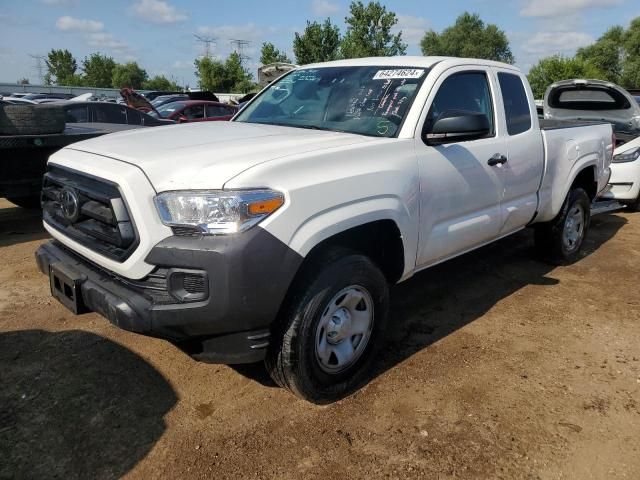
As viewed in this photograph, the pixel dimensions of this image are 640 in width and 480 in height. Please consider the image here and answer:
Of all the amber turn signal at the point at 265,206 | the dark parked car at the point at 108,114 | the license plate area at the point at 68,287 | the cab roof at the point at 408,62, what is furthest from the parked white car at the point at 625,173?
the dark parked car at the point at 108,114

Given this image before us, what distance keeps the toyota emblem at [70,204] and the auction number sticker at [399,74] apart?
205cm

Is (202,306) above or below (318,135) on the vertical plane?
below

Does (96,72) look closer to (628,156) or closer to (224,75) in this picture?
(224,75)

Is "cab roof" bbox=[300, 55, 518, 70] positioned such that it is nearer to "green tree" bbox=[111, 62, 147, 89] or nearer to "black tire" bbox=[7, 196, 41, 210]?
"black tire" bbox=[7, 196, 41, 210]

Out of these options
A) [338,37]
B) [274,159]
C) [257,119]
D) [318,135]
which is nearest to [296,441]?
[274,159]

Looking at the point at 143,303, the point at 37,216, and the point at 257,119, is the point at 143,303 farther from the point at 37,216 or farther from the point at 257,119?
the point at 37,216

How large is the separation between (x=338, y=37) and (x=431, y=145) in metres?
41.3

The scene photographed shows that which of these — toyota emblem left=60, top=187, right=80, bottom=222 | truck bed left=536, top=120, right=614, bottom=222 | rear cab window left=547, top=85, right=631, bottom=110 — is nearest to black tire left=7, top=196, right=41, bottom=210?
toyota emblem left=60, top=187, right=80, bottom=222

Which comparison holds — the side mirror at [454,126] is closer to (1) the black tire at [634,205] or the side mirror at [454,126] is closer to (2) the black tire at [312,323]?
(2) the black tire at [312,323]

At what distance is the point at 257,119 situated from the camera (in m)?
3.99

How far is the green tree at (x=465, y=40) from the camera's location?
8625 cm

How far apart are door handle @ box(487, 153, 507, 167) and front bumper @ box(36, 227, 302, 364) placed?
6.39 feet

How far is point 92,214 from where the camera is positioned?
266 centimetres

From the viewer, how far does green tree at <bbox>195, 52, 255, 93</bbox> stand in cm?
5031
